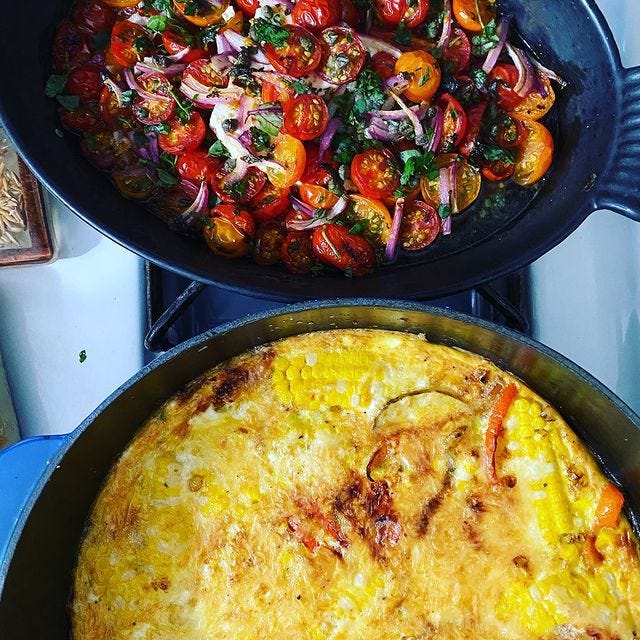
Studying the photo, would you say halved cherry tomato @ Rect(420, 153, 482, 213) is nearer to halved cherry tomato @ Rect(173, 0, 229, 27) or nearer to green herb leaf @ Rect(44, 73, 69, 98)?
halved cherry tomato @ Rect(173, 0, 229, 27)

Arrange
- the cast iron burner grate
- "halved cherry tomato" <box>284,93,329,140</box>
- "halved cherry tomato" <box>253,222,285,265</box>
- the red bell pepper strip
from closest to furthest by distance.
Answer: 1. the red bell pepper strip
2. "halved cherry tomato" <box>284,93,329,140</box>
3. "halved cherry tomato" <box>253,222,285,265</box>
4. the cast iron burner grate

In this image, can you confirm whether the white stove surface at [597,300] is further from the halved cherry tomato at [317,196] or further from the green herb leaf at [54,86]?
the green herb leaf at [54,86]

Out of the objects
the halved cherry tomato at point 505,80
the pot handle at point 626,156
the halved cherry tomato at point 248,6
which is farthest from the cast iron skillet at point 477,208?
the halved cherry tomato at point 248,6

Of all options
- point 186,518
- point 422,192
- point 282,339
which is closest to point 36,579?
point 186,518

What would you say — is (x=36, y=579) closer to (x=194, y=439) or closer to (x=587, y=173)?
(x=194, y=439)

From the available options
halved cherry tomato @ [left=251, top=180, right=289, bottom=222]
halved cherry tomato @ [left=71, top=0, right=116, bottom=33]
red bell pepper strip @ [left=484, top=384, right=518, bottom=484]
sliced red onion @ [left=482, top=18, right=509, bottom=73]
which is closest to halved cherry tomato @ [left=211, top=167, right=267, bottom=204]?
halved cherry tomato @ [left=251, top=180, right=289, bottom=222]

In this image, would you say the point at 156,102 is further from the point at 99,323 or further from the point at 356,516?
the point at 356,516

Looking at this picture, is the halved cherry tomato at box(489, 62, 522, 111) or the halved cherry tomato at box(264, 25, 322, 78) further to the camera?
the halved cherry tomato at box(489, 62, 522, 111)
